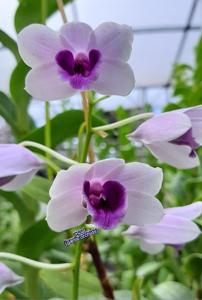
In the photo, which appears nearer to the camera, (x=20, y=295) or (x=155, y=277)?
(x=20, y=295)

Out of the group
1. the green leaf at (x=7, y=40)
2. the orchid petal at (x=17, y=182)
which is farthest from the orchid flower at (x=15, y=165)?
the green leaf at (x=7, y=40)

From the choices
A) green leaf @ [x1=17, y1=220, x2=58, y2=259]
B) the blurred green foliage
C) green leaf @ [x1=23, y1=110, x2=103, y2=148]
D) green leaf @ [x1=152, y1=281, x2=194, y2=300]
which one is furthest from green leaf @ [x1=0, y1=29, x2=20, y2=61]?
green leaf @ [x1=152, y1=281, x2=194, y2=300]

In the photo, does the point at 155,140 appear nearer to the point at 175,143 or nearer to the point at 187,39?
the point at 175,143

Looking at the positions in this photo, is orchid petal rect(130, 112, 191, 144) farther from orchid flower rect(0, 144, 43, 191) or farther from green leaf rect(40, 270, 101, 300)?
green leaf rect(40, 270, 101, 300)

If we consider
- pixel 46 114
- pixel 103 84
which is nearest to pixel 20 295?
pixel 46 114

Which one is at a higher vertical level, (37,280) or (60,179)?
(60,179)

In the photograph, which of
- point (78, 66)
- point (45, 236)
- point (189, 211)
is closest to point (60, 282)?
point (45, 236)

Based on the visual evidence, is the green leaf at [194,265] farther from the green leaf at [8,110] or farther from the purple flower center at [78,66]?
the purple flower center at [78,66]
